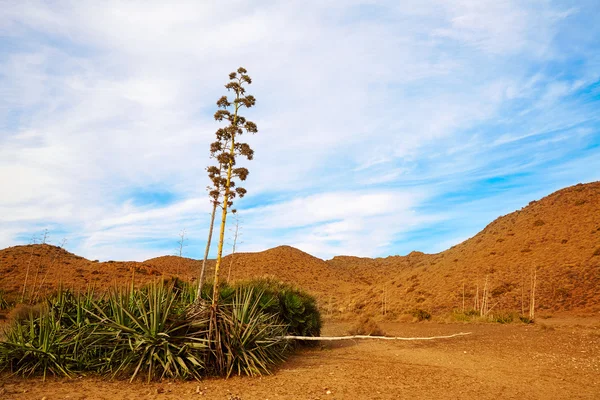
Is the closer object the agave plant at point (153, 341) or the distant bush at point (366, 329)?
the agave plant at point (153, 341)

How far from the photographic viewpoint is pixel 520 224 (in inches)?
1770

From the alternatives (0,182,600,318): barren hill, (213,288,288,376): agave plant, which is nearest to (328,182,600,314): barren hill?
(0,182,600,318): barren hill

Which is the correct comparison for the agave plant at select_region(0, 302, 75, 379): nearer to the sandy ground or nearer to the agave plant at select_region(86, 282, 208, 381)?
the sandy ground

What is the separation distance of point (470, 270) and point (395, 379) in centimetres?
3338

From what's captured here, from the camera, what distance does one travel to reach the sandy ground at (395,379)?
263 inches

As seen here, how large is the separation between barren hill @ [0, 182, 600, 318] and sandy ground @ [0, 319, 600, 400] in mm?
13246

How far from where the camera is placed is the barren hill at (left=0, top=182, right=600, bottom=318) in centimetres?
3020

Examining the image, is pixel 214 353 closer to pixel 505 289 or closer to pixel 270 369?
pixel 270 369

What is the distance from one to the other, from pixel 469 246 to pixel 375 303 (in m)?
15.7

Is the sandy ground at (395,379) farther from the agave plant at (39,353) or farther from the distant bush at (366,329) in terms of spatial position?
the distant bush at (366,329)

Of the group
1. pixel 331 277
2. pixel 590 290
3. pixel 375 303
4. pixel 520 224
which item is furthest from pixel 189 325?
pixel 331 277

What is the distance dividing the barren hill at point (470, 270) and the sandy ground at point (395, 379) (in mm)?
13246

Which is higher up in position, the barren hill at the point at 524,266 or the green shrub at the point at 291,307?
the barren hill at the point at 524,266

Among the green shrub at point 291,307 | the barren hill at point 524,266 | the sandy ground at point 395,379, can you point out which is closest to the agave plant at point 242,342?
the sandy ground at point 395,379
